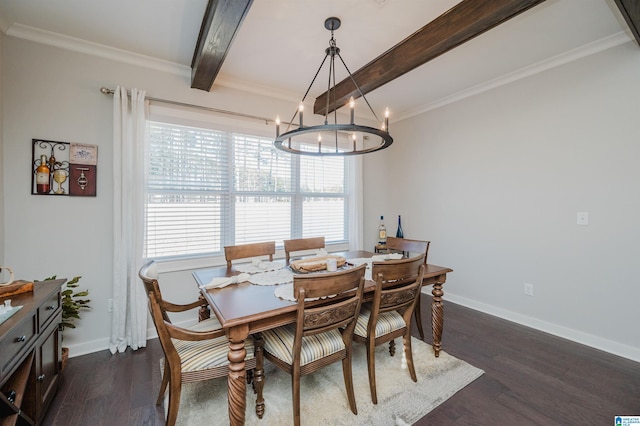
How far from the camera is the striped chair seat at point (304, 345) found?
1.53m

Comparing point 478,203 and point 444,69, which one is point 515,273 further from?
point 444,69

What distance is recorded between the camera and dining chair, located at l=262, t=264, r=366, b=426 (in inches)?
55.1

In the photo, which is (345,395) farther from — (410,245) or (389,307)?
(410,245)

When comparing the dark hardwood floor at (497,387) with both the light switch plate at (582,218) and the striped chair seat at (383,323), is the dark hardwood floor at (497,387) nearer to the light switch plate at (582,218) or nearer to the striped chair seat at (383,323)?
the striped chair seat at (383,323)

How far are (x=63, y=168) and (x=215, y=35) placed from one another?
1.69 m

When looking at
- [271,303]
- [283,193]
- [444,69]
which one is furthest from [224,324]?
[444,69]

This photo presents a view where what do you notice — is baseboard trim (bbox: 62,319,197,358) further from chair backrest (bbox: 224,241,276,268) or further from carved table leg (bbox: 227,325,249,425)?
carved table leg (bbox: 227,325,249,425)

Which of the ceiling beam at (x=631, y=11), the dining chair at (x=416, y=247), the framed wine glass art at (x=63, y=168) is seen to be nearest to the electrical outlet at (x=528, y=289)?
the dining chair at (x=416, y=247)

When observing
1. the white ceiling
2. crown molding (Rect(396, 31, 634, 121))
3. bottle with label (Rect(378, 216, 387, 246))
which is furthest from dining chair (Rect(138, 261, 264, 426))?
crown molding (Rect(396, 31, 634, 121))

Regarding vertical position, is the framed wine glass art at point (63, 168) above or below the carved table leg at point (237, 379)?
above

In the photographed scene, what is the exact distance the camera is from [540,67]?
2.73 m

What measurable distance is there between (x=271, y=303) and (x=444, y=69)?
283 centimetres

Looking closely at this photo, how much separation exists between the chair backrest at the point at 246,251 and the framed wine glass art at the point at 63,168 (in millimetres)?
1280

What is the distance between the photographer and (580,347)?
2.44m
